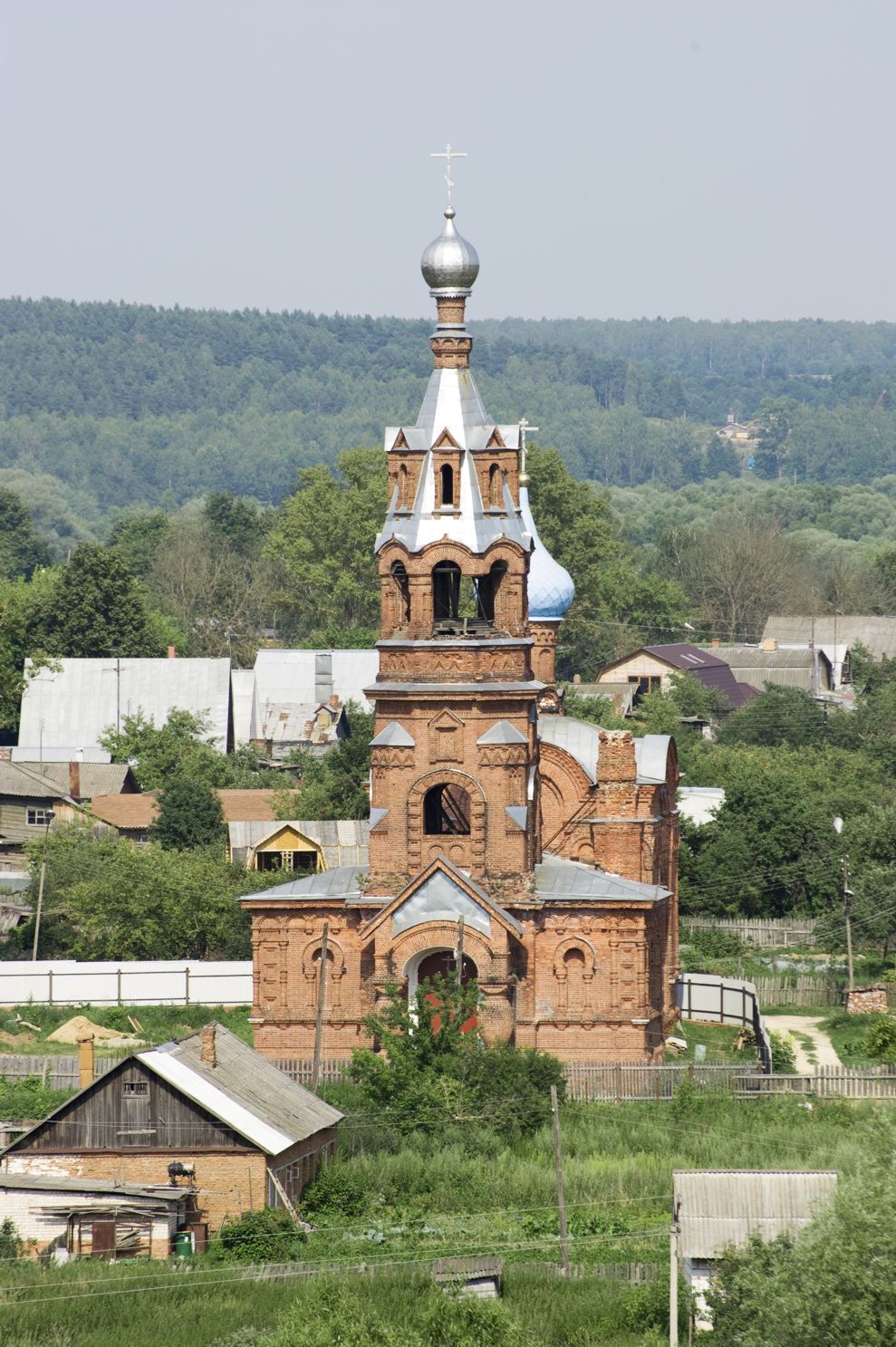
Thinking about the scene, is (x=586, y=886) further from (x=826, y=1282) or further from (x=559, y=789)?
(x=826, y=1282)

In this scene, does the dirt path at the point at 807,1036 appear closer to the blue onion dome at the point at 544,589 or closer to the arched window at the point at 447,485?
the blue onion dome at the point at 544,589

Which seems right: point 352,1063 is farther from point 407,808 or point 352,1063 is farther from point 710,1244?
point 710,1244

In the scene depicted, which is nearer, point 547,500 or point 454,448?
point 454,448

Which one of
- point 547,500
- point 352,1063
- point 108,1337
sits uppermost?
point 547,500

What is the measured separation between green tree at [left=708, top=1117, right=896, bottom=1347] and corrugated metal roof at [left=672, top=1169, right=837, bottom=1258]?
196 centimetres

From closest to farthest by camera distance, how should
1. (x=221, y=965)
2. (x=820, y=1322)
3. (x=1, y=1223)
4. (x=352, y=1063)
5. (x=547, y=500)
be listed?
(x=820, y=1322), (x=1, y=1223), (x=352, y=1063), (x=221, y=965), (x=547, y=500)

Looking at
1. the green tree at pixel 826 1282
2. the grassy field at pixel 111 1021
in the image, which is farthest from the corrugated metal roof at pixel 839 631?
the green tree at pixel 826 1282

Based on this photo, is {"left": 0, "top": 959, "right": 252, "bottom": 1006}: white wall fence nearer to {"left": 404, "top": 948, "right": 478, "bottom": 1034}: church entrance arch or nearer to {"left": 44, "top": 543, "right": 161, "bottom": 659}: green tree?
{"left": 404, "top": 948, "right": 478, "bottom": 1034}: church entrance arch

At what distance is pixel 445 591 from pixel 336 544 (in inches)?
2361

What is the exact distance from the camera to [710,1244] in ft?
93.7

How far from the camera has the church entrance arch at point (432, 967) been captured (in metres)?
37.3

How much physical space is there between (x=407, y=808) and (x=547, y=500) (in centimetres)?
6044

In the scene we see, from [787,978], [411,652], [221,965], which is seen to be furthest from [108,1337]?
[787,978]

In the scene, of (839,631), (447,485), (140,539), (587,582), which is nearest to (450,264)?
(447,485)
